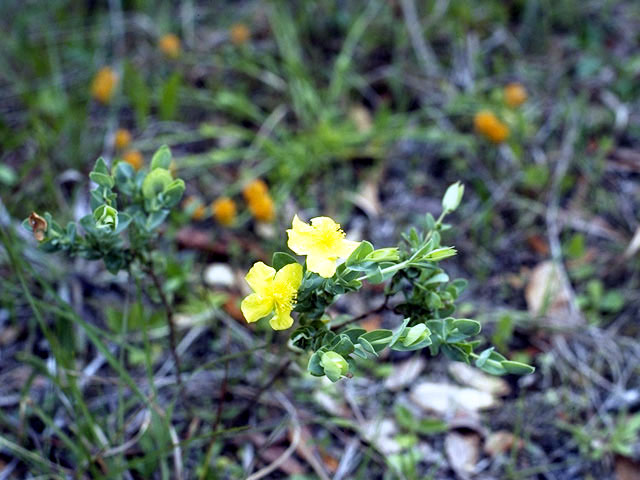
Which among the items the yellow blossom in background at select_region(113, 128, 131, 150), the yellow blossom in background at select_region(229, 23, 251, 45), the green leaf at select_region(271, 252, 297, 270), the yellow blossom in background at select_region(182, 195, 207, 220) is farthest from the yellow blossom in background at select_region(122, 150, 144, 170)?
the green leaf at select_region(271, 252, 297, 270)

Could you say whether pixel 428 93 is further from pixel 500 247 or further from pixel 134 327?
pixel 134 327

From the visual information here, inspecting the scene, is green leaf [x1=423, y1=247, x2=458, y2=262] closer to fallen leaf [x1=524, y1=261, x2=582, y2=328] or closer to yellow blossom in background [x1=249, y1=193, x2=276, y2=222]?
fallen leaf [x1=524, y1=261, x2=582, y2=328]

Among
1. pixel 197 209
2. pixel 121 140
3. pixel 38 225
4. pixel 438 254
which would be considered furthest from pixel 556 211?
pixel 38 225

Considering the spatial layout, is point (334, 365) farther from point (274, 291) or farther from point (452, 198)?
point (452, 198)

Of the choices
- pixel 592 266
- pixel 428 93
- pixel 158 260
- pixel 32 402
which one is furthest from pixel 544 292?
pixel 32 402

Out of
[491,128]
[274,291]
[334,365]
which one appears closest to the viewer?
[334,365]

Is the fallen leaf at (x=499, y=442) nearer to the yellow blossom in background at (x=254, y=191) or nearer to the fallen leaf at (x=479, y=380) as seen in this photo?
the fallen leaf at (x=479, y=380)
